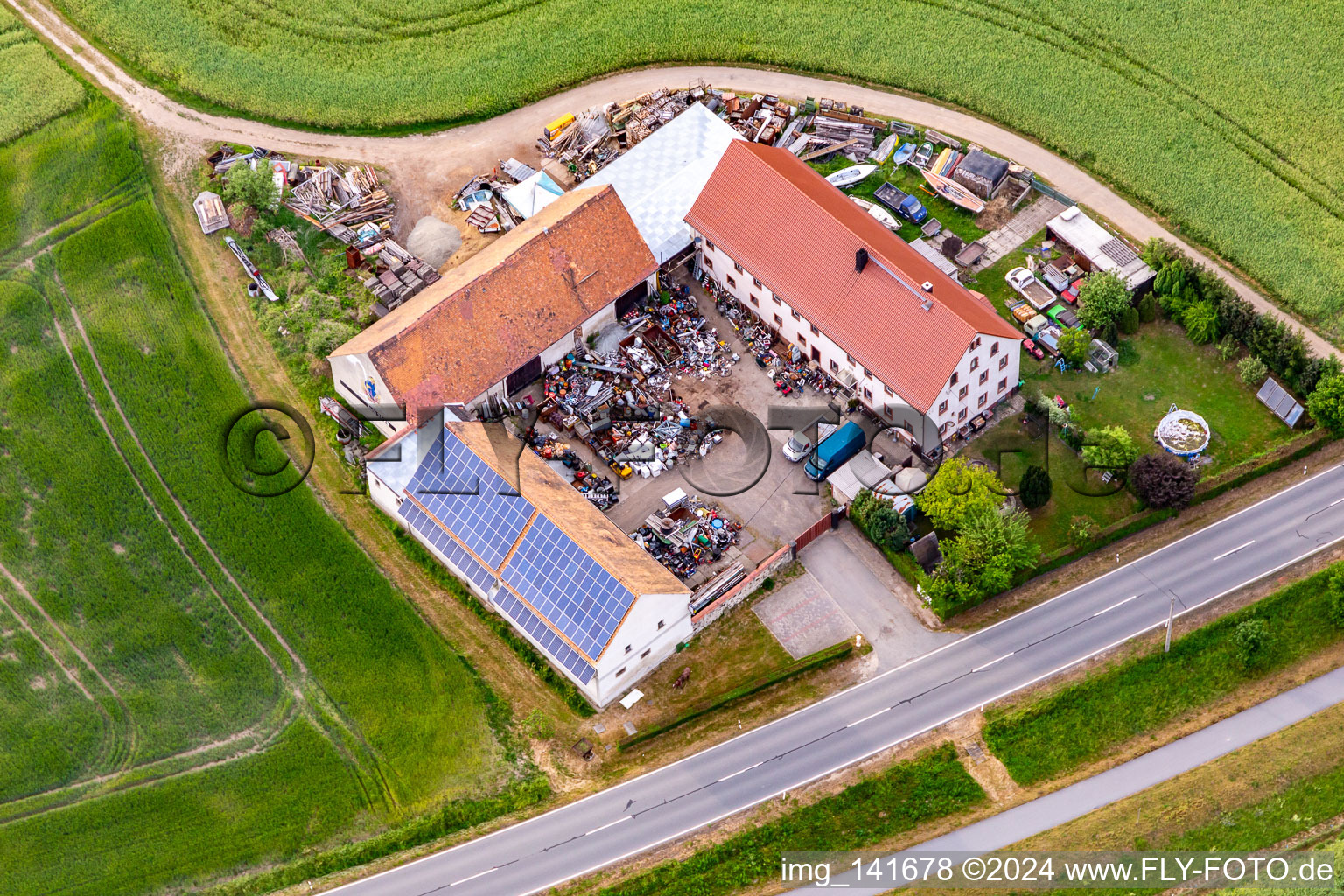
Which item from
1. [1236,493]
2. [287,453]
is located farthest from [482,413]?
[1236,493]

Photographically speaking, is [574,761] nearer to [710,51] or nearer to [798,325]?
[798,325]

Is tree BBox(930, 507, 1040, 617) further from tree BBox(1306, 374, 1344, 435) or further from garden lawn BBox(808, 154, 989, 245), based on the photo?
garden lawn BBox(808, 154, 989, 245)

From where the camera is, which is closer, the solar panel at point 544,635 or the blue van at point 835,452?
the solar panel at point 544,635

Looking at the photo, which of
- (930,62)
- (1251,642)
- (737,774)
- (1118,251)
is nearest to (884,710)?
(737,774)

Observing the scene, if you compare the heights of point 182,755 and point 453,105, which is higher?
point 453,105

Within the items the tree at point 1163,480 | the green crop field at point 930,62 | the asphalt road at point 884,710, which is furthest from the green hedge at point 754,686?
the green crop field at point 930,62

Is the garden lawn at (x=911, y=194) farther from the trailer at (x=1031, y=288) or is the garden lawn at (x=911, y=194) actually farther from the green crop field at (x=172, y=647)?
the green crop field at (x=172, y=647)
